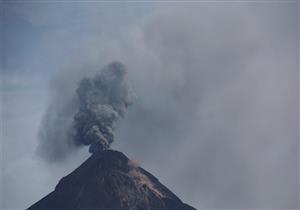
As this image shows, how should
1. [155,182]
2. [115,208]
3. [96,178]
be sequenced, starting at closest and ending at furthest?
[115,208] < [96,178] < [155,182]

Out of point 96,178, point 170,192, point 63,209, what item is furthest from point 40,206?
point 170,192

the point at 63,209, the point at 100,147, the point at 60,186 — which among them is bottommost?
the point at 63,209

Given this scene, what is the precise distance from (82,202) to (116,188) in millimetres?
7293

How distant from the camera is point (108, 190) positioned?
96812mm

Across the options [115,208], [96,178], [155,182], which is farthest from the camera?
[155,182]

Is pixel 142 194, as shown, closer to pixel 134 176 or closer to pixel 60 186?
pixel 134 176

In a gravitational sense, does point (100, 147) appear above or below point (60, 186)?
above

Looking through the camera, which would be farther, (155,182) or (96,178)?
(155,182)

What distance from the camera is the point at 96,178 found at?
99312 mm

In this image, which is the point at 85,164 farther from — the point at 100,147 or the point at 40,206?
the point at 40,206

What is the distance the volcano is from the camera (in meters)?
94.2

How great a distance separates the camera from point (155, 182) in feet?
349

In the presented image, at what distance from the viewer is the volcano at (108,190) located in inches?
3711

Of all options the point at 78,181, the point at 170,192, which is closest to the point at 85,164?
the point at 78,181
